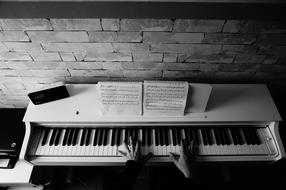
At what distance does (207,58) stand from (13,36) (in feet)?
4.11

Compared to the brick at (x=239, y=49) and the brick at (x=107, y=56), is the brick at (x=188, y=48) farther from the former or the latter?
the brick at (x=107, y=56)

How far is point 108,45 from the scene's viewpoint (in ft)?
4.65

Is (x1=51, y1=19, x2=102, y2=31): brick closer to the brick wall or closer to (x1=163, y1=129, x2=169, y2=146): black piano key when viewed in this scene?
the brick wall

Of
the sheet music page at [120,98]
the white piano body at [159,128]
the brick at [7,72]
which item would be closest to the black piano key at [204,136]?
the white piano body at [159,128]

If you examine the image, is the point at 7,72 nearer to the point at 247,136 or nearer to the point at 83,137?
the point at 83,137

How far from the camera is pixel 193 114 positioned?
1551 mm

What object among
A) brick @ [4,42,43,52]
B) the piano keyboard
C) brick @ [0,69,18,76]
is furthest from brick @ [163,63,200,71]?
brick @ [0,69,18,76]

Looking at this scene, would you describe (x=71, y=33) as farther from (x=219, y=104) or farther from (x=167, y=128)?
(x=219, y=104)

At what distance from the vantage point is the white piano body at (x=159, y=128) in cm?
151

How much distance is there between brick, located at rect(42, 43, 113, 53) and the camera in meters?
1.41

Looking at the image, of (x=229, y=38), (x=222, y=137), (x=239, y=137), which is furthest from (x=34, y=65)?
(x=239, y=137)

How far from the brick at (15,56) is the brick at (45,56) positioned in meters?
0.04

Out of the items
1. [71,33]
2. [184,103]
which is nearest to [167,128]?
[184,103]

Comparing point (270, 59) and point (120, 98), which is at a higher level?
point (270, 59)
